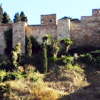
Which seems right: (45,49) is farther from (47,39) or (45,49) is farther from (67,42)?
(67,42)

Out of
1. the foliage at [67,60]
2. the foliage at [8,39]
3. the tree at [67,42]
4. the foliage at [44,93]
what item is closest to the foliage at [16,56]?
the foliage at [8,39]

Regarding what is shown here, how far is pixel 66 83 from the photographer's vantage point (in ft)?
124

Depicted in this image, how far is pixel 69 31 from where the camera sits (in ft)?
140

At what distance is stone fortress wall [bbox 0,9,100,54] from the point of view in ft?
139

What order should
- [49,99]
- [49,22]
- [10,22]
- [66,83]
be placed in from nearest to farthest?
[49,99] < [66,83] < [49,22] < [10,22]

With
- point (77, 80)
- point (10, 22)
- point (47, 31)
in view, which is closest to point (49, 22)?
point (47, 31)

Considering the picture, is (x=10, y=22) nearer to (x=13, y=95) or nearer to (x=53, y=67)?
(x=53, y=67)

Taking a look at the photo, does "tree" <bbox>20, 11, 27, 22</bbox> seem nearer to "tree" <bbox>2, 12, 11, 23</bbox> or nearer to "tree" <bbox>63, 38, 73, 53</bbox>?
"tree" <bbox>2, 12, 11, 23</bbox>

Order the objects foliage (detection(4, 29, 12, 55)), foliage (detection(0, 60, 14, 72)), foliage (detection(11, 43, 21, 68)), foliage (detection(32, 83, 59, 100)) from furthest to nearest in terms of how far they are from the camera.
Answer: foliage (detection(4, 29, 12, 55)) → foliage (detection(11, 43, 21, 68)) → foliage (detection(0, 60, 14, 72)) → foliage (detection(32, 83, 59, 100))

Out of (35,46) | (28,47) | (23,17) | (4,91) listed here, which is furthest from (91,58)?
(23,17)

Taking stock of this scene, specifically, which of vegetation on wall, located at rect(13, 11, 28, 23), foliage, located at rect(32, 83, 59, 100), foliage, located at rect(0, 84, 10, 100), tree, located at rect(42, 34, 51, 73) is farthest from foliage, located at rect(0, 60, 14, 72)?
vegetation on wall, located at rect(13, 11, 28, 23)

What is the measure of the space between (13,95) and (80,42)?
835 cm

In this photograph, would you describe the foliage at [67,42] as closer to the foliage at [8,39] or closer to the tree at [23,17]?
the foliage at [8,39]

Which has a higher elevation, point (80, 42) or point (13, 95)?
point (80, 42)
